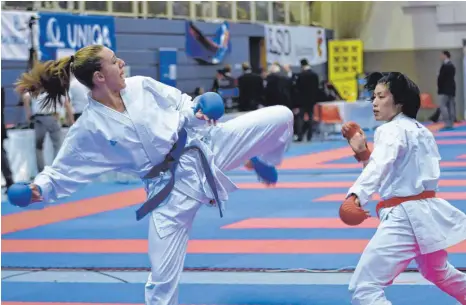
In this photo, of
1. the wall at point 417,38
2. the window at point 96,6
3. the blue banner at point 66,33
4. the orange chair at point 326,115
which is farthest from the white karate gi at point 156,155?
the wall at point 417,38

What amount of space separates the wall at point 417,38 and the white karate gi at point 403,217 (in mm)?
18618

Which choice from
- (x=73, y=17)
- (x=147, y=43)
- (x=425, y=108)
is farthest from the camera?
(x=425, y=108)

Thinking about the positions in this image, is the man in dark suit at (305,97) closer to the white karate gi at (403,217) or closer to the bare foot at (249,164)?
the bare foot at (249,164)

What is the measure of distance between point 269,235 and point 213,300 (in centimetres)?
246

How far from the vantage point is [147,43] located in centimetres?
1780

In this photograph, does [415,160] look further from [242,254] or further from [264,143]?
[242,254]

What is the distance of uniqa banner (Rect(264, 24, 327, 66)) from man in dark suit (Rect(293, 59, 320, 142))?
408cm

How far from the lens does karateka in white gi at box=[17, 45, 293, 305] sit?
13.9 ft

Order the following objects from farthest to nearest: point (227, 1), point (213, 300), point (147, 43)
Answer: point (227, 1), point (147, 43), point (213, 300)

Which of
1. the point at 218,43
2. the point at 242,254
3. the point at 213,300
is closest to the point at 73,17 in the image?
the point at 218,43

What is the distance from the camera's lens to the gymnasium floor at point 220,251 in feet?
18.2

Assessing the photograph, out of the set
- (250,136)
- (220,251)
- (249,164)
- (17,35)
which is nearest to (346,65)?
(17,35)

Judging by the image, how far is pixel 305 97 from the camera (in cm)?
1748

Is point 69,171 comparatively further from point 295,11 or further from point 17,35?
point 295,11
